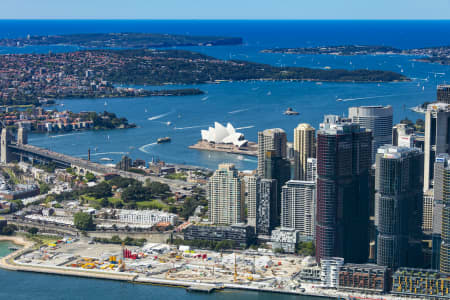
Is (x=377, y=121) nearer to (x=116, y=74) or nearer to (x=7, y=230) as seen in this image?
(x=7, y=230)

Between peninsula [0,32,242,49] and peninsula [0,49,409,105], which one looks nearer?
peninsula [0,49,409,105]

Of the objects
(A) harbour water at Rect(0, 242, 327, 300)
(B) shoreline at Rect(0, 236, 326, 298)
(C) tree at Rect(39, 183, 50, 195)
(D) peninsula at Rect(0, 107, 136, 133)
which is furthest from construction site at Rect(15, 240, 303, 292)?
(D) peninsula at Rect(0, 107, 136, 133)

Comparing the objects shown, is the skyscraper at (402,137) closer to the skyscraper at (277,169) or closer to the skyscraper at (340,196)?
the skyscraper at (277,169)

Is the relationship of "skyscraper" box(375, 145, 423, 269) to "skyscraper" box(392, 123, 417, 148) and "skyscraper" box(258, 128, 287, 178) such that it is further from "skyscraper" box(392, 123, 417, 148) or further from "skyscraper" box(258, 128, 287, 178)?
"skyscraper" box(392, 123, 417, 148)

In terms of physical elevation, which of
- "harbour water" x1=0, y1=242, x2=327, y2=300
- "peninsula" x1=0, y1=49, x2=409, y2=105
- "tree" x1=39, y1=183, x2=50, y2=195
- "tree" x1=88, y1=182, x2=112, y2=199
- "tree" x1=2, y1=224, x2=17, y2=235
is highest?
"peninsula" x1=0, y1=49, x2=409, y2=105

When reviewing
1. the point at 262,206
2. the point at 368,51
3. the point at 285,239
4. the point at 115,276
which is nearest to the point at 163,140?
the point at 262,206

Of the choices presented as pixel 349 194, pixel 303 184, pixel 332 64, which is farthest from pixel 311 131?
pixel 332 64
